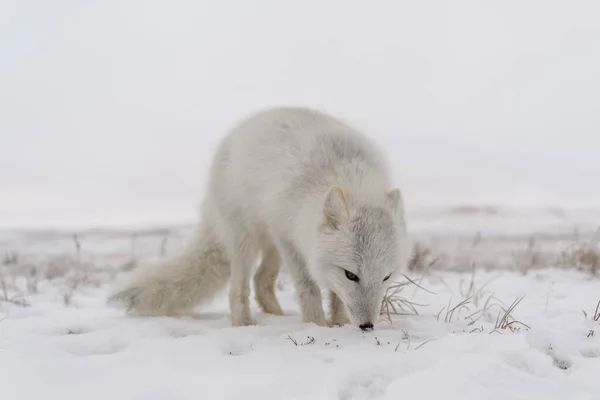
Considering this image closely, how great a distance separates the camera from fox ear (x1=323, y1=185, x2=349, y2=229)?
3.33 m

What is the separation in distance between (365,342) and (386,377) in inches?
26.4

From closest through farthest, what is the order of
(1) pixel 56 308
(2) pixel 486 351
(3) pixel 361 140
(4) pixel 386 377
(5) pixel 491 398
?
(5) pixel 491 398
(4) pixel 386 377
(2) pixel 486 351
(3) pixel 361 140
(1) pixel 56 308

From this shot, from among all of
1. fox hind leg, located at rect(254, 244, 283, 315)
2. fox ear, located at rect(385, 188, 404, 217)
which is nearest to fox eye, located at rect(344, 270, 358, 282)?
fox ear, located at rect(385, 188, 404, 217)

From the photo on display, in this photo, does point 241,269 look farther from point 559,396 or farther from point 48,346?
point 559,396

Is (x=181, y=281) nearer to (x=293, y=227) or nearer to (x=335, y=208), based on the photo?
(x=293, y=227)

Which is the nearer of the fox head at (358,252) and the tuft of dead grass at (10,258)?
the fox head at (358,252)

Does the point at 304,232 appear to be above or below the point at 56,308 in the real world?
above

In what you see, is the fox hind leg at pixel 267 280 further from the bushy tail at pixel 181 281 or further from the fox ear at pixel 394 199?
Result: the fox ear at pixel 394 199

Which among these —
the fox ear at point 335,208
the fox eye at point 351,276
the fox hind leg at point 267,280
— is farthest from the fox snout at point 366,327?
the fox hind leg at point 267,280

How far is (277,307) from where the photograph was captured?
4.98 meters

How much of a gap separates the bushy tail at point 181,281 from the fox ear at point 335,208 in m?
1.77

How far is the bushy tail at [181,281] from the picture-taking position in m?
4.36

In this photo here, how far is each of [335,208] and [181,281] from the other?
1.92 m

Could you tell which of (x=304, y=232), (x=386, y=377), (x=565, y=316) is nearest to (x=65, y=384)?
(x=386, y=377)
